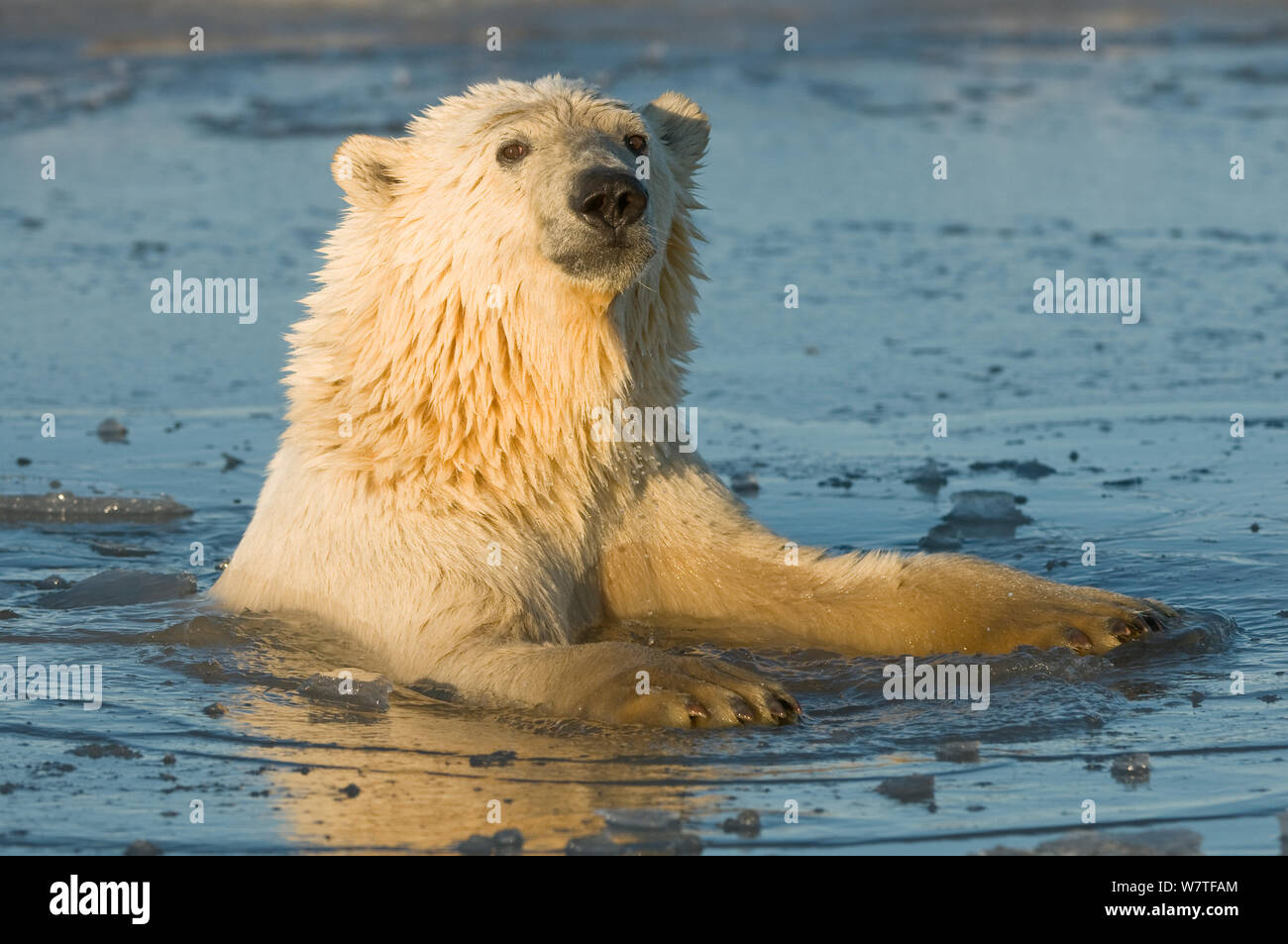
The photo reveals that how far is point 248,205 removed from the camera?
500 inches

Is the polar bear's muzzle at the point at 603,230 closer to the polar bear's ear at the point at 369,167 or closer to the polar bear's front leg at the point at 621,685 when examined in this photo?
the polar bear's ear at the point at 369,167

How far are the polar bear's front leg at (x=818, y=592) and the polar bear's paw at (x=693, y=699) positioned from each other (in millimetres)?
854

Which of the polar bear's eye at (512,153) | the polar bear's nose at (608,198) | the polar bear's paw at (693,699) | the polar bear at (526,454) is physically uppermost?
the polar bear's eye at (512,153)

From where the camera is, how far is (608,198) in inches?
204

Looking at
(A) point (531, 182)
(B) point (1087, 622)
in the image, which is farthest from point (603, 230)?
(B) point (1087, 622)

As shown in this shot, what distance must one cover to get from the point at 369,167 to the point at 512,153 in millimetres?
499

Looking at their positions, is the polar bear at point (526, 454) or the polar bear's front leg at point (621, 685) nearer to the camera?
the polar bear's front leg at point (621, 685)

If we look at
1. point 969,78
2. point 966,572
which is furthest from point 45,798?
point 969,78

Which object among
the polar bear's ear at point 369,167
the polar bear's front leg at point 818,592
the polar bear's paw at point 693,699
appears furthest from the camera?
the polar bear's ear at point 369,167

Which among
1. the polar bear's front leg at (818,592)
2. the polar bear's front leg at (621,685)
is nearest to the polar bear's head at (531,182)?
the polar bear's front leg at (818,592)

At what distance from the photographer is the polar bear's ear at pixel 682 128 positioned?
19.7ft
